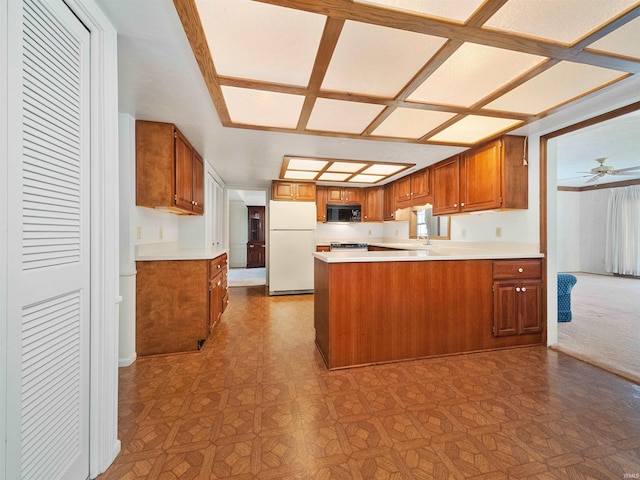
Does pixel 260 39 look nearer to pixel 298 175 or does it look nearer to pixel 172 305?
pixel 172 305

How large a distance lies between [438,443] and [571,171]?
596 centimetres

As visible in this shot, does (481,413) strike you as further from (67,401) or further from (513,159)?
(513,159)

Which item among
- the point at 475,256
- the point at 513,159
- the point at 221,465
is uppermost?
the point at 513,159

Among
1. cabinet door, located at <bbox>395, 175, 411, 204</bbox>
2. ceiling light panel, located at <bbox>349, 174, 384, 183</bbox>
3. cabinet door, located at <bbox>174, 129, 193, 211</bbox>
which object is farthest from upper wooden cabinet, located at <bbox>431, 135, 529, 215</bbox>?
cabinet door, located at <bbox>174, 129, 193, 211</bbox>

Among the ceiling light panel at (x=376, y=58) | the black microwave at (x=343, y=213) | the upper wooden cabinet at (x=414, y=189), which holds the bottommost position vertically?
the black microwave at (x=343, y=213)

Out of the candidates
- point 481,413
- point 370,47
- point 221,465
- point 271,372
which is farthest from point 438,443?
point 370,47

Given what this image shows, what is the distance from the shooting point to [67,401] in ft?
3.49

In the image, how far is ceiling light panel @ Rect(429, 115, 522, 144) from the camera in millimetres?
2366

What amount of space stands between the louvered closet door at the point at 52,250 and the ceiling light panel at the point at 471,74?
6.01ft

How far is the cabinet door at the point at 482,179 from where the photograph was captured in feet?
9.10

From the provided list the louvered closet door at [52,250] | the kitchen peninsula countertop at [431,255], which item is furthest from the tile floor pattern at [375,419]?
the kitchen peninsula countertop at [431,255]

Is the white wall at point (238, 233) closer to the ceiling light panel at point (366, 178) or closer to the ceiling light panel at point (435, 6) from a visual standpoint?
the ceiling light panel at point (366, 178)

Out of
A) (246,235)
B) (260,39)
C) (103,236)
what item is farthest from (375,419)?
(246,235)

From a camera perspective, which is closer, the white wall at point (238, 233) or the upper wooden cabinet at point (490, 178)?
the upper wooden cabinet at point (490, 178)
